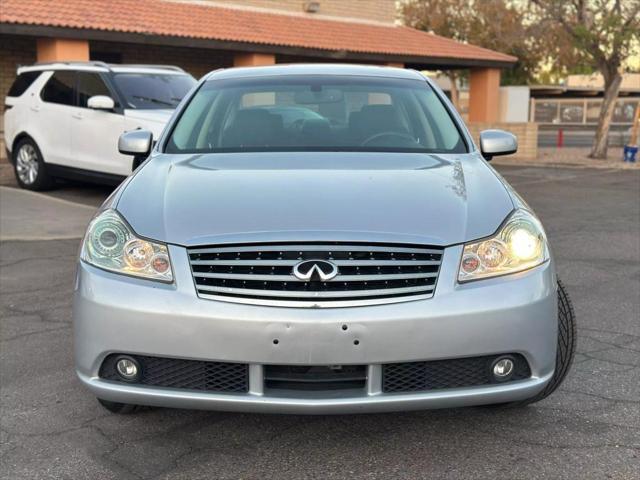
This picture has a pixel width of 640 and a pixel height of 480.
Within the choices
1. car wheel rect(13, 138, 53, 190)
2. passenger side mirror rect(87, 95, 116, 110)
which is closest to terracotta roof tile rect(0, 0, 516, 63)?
car wheel rect(13, 138, 53, 190)

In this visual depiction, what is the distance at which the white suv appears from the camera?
34.7 feet

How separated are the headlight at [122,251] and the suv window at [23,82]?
9.60 m

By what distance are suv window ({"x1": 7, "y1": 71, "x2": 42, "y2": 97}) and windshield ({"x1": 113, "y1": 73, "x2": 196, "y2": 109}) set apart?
182 cm

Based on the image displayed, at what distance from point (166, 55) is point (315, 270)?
793 inches

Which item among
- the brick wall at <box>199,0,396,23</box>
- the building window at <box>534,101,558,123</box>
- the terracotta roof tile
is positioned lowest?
the building window at <box>534,101,558,123</box>

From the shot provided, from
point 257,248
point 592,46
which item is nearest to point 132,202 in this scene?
point 257,248

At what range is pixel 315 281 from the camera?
2.91 metres

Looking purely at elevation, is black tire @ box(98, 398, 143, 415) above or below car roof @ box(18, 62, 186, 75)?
below

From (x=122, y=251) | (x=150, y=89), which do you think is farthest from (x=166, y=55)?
(x=122, y=251)

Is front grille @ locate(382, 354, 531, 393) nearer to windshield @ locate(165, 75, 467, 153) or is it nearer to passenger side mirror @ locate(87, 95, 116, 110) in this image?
windshield @ locate(165, 75, 467, 153)

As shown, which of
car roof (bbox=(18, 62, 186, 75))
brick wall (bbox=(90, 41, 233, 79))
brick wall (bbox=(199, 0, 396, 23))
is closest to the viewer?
car roof (bbox=(18, 62, 186, 75))

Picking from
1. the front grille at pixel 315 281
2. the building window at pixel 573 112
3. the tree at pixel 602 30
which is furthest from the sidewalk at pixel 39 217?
the building window at pixel 573 112

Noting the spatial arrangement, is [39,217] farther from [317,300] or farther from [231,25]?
[231,25]

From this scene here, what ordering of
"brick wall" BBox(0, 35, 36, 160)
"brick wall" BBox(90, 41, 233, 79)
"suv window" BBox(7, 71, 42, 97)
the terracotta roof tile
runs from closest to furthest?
"suv window" BBox(7, 71, 42, 97) < the terracotta roof tile < "brick wall" BBox(0, 35, 36, 160) < "brick wall" BBox(90, 41, 233, 79)
